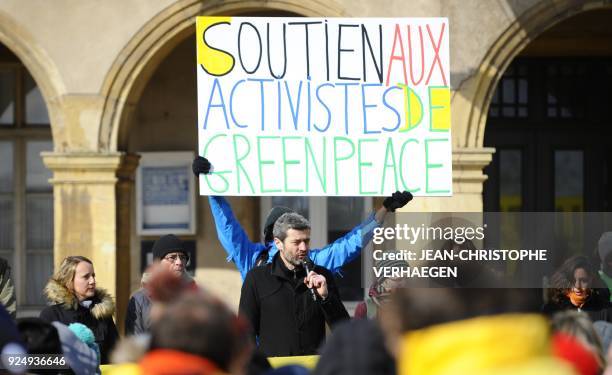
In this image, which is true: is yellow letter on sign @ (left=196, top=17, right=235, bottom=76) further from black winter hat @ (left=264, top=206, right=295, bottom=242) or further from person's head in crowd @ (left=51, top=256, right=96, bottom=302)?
person's head in crowd @ (left=51, top=256, right=96, bottom=302)

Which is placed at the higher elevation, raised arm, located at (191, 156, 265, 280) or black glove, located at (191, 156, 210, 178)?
black glove, located at (191, 156, 210, 178)

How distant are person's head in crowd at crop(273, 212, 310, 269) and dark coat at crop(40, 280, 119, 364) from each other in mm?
926

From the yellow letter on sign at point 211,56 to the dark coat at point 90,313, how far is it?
4.92 ft

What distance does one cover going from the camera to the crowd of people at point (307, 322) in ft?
7.80

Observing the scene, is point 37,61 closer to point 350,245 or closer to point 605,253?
point 350,245

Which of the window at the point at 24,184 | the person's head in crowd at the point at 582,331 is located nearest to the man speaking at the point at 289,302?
the person's head in crowd at the point at 582,331

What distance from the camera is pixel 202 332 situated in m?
2.33

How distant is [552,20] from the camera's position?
27.7 feet

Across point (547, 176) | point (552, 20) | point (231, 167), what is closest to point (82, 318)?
point (231, 167)

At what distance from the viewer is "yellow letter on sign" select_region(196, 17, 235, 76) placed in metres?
6.60

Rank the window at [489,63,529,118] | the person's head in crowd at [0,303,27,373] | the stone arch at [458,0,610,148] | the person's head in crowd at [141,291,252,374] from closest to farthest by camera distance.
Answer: the person's head in crowd at [141,291,252,374], the person's head in crowd at [0,303,27,373], the stone arch at [458,0,610,148], the window at [489,63,529,118]

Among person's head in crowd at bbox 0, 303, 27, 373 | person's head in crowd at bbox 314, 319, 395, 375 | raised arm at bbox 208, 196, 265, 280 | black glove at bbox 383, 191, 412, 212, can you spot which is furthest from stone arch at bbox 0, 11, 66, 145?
person's head in crowd at bbox 314, 319, 395, 375

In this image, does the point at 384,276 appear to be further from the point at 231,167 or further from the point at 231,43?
the point at 231,43

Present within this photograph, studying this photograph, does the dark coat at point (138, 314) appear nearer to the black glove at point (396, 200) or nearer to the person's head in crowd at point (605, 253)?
the black glove at point (396, 200)
